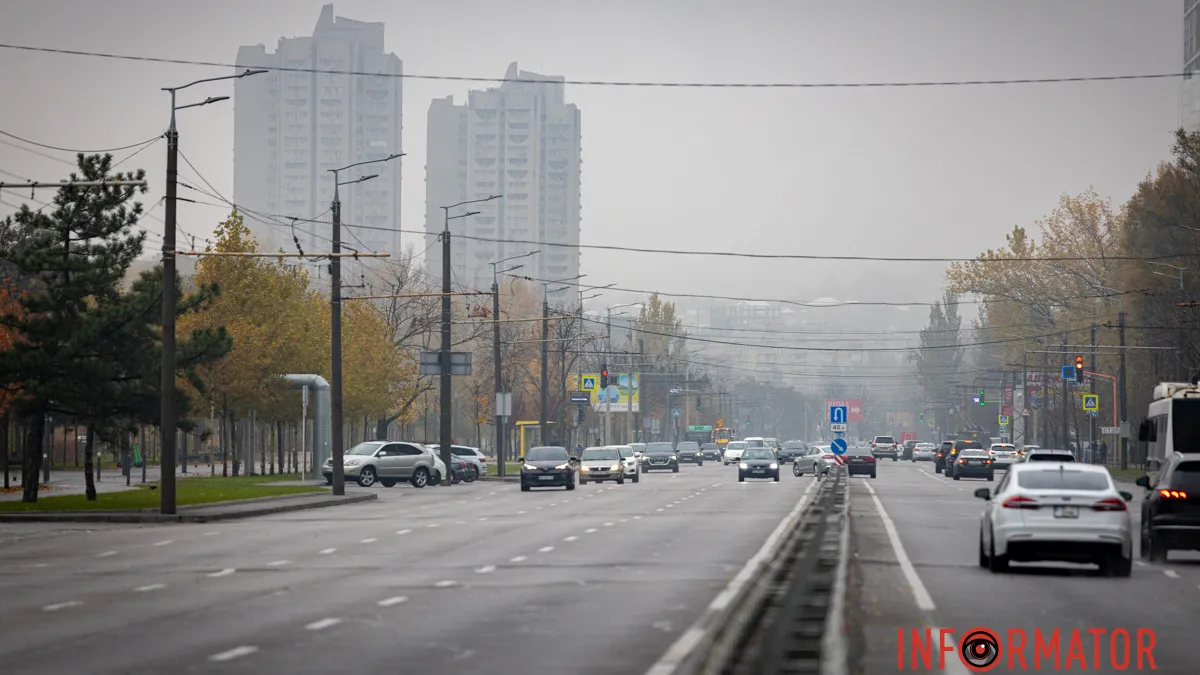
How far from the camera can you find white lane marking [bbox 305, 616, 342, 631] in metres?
16.3

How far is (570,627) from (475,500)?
35501 mm

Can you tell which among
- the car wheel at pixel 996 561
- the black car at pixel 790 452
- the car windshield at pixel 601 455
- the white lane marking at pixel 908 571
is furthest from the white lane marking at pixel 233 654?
the black car at pixel 790 452

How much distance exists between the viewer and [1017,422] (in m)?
166

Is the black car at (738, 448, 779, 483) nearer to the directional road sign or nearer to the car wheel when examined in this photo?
the directional road sign

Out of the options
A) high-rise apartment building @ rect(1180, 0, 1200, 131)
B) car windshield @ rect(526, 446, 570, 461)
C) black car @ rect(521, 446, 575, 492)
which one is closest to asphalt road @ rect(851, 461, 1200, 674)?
black car @ rect(521, 446, 575, 492)

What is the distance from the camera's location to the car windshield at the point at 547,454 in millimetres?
60938

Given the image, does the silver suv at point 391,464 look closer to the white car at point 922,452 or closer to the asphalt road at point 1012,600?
the asphalt road at point 1012,600

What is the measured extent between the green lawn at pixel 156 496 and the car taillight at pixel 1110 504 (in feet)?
85.4

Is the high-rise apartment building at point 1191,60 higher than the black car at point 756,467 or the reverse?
higher

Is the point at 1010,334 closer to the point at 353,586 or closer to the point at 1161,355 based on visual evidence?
the point at 1161,355

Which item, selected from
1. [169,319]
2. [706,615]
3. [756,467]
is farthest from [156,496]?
[706,615]

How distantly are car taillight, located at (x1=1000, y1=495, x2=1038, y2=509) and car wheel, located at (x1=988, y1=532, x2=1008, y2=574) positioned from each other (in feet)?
1.86

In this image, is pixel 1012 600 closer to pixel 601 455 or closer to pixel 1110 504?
pixel 1110 504

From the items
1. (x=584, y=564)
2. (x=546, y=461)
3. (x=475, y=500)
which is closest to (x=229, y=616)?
(x=584, y=564)
